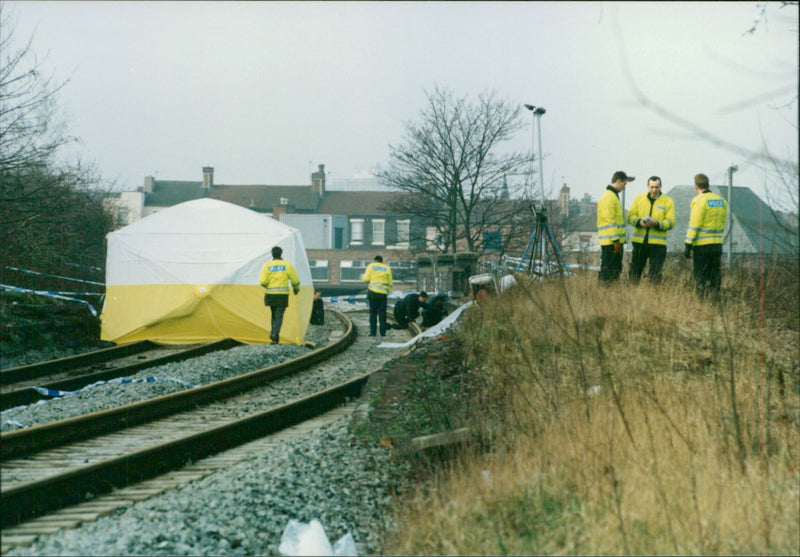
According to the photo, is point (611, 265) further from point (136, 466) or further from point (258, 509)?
point (258, 509)

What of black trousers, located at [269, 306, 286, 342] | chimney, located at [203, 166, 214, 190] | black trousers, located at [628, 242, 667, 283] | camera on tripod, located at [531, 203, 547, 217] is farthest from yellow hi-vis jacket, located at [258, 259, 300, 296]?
chimney, located at [203, 166, 214, 190]

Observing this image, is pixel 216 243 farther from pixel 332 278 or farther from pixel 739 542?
pixel 332 278

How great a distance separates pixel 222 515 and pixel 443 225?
148 feet

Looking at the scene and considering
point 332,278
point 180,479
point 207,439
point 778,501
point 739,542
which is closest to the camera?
point 739,542

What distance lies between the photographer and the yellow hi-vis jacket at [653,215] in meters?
12.1

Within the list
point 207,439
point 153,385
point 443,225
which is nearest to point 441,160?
point 443,225

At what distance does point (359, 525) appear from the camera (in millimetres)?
5672

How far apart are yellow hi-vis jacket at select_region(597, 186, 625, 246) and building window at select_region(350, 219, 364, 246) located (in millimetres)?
75560

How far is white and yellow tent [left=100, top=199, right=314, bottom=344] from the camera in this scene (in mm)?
17078

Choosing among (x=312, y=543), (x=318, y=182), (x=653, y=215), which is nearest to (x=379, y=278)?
(x=653, y=215)

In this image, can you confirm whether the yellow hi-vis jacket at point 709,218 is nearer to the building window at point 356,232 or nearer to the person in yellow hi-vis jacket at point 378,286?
the person in yellow hi-vis jacket at point 378,286

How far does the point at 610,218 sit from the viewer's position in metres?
12.2

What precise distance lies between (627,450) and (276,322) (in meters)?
12.0

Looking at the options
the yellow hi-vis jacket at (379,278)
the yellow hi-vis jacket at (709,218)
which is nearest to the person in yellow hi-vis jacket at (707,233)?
the yellow hi-vis jacket at (709,218)
